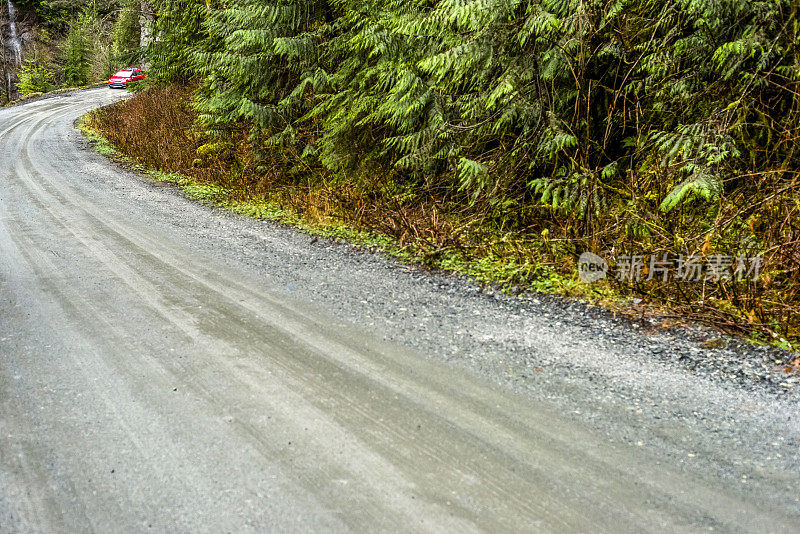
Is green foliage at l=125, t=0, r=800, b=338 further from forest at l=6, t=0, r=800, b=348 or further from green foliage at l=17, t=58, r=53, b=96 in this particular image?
green foliage at l=17, t=58, r=53, b=96

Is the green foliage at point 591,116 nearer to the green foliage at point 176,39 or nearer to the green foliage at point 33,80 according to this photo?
the green foliage at point 176,39

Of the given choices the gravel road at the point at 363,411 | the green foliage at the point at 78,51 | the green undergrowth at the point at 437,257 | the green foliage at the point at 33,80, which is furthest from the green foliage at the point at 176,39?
the green foliage at the point at 78,51

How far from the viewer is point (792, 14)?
16.2 feet

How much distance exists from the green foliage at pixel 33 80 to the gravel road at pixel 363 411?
40.6 meters

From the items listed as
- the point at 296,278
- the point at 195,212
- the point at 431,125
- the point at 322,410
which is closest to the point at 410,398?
the point at 322,410

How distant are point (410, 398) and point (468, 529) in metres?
1.17

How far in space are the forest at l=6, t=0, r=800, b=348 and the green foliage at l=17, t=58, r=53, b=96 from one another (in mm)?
36994

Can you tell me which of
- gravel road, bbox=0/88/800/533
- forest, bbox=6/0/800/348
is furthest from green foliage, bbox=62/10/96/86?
gravel road, bbox=0/88/800/533

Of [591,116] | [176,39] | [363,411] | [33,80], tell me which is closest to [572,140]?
[591,116]

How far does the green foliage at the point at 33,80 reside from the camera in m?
37.8

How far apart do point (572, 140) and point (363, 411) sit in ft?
14.1

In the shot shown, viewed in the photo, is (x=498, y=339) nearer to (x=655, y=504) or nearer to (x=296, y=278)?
(x=655, y=504)

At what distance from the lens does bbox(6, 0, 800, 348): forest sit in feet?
16.7

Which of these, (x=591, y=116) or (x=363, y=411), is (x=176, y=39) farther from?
(x=363, y=411)
